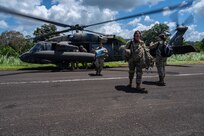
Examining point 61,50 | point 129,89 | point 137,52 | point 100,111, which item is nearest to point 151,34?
point 61,50

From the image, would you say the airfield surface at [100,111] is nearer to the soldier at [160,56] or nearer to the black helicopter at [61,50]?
the soldier at [160,56]

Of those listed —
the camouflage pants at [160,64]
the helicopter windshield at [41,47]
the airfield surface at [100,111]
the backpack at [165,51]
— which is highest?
the helicopter windshield at [41,47]

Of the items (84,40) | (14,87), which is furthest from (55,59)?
(14,87)

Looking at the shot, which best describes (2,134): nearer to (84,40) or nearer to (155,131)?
(155,131)

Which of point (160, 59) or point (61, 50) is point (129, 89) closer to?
point (160, 59)

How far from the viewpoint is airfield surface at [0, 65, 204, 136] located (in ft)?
14.9

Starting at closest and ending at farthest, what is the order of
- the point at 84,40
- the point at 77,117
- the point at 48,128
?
the point at 48,128 → the point at 77,117 → the point at 84,40

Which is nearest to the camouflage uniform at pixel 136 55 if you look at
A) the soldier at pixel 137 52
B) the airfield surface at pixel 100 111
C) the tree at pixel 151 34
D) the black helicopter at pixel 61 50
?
the soldier at pixel 137 52

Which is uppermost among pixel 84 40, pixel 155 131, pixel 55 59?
pixel 84 40

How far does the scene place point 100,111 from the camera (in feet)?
Result: 18.8

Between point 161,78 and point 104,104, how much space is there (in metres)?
3.66

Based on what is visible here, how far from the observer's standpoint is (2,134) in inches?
170

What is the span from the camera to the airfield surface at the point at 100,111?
4.55 m

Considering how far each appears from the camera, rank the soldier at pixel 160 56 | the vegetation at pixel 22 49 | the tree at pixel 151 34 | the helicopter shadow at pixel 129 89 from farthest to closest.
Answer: the vegetation at pixel 22 49 < the tree at pixel 151 34 < the soldier at pixel 160 56 < the helicopter shadow at pixel 129 89
